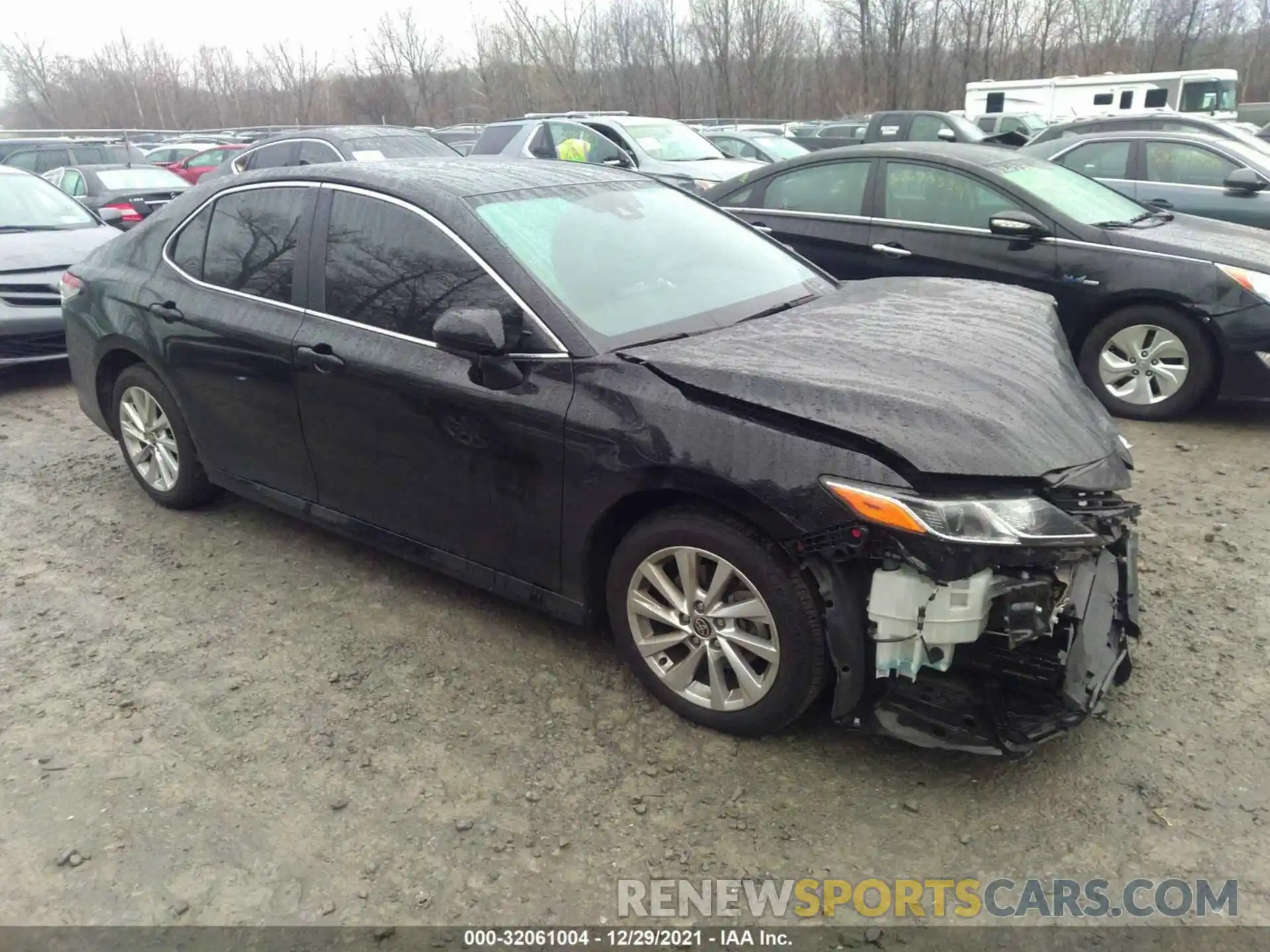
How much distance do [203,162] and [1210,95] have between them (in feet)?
75.3

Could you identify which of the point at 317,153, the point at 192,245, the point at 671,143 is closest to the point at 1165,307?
the point at 192,245

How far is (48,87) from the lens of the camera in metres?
45.8

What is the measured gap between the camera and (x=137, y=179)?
43.2 feet

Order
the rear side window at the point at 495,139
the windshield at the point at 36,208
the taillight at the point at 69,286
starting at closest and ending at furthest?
the taillight at the point at 69,286, the windshield at the point at 36,208, the rear side window at the point at 495,139

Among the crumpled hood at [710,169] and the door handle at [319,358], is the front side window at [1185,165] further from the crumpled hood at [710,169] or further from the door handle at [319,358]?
the door handle at [319,358]

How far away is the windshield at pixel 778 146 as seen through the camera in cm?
1681

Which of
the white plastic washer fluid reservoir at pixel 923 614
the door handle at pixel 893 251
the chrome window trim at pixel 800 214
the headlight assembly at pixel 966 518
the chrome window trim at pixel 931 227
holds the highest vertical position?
the chrome window trim at pixel 800 214

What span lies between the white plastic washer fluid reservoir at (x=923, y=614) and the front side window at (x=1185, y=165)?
803 centimetres

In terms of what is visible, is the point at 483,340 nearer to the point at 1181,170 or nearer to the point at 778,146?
the point at 1181,170

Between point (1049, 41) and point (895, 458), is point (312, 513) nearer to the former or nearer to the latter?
point (895, 458)

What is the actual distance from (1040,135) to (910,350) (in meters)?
10.7

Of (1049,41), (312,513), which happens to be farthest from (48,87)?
(312,513)

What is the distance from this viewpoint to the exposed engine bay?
8.34 feet

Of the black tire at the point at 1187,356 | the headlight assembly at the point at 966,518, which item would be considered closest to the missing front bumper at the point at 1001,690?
the headlight assembly at the point at 966,518
